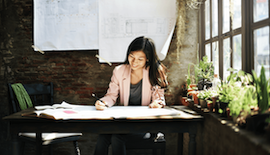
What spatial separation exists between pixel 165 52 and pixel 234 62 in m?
1.15

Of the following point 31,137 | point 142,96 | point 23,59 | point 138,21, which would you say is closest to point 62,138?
point 31,137

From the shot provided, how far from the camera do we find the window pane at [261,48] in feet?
5.18

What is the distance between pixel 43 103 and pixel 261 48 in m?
2.67

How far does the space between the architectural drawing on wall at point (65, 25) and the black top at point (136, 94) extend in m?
1.04

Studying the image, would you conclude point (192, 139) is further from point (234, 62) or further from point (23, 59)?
point (23, 59)

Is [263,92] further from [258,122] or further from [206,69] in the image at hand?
[206,69]

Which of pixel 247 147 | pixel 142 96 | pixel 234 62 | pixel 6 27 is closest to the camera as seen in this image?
pixel 247 147

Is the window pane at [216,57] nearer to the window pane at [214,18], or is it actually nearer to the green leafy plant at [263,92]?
the window pane at [214,18]

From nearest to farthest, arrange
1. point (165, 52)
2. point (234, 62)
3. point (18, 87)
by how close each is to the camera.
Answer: point (234, 62)
point (18, 87)
point (165, 52)

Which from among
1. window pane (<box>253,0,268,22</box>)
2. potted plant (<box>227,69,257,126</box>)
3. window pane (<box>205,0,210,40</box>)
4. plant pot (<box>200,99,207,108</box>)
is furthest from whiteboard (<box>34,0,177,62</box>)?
potted plant (<box>227,69,257,126</box>)

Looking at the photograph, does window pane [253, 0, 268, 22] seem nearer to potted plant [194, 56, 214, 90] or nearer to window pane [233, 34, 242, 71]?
window pane [233, 34, 242, 71]

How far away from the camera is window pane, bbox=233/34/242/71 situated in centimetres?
196

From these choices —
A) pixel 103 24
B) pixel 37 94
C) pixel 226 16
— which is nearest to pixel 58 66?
pixel 37 94

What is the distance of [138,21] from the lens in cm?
312
